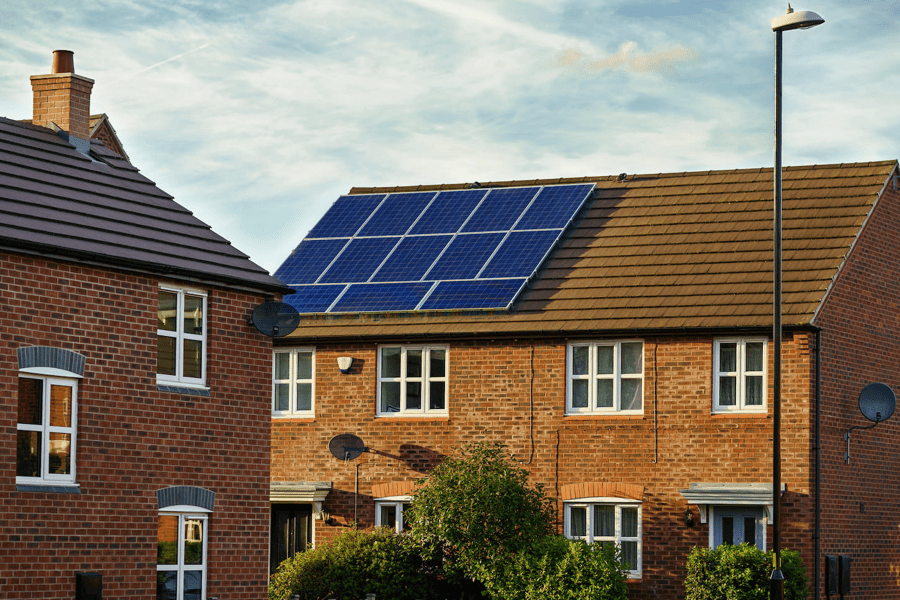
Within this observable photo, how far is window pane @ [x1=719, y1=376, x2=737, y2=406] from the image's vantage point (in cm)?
2598

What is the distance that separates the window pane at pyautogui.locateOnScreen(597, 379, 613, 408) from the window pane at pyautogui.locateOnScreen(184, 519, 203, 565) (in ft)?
30.4

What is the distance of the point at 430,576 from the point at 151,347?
8247mm

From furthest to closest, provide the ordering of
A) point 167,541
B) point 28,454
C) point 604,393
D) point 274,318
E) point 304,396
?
point 304,396 → point 604,393 → point 274,318 → point 167,541 → point 28,454

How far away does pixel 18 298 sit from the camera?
18.6 metres

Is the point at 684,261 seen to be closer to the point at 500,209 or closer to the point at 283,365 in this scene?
the point at 500,209

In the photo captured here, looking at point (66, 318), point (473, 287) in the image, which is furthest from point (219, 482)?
point (473, 287)

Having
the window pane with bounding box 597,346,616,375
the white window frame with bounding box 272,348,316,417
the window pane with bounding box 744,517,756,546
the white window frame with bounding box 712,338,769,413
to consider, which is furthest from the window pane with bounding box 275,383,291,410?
the window pane with bounding box 744,517,756,546

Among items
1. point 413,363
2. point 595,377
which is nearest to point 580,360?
point 595,377

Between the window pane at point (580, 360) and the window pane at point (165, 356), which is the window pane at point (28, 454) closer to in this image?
the window pane at point (165, 356)

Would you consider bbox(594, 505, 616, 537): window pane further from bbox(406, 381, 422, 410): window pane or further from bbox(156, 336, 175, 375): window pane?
bbox(156, 336, 175, 375): window pane

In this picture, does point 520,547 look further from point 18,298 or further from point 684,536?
point 18,298

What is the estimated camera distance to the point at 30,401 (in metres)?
18.7

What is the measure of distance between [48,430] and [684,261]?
47.4ft

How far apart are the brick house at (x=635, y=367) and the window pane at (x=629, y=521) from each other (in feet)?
0.11
